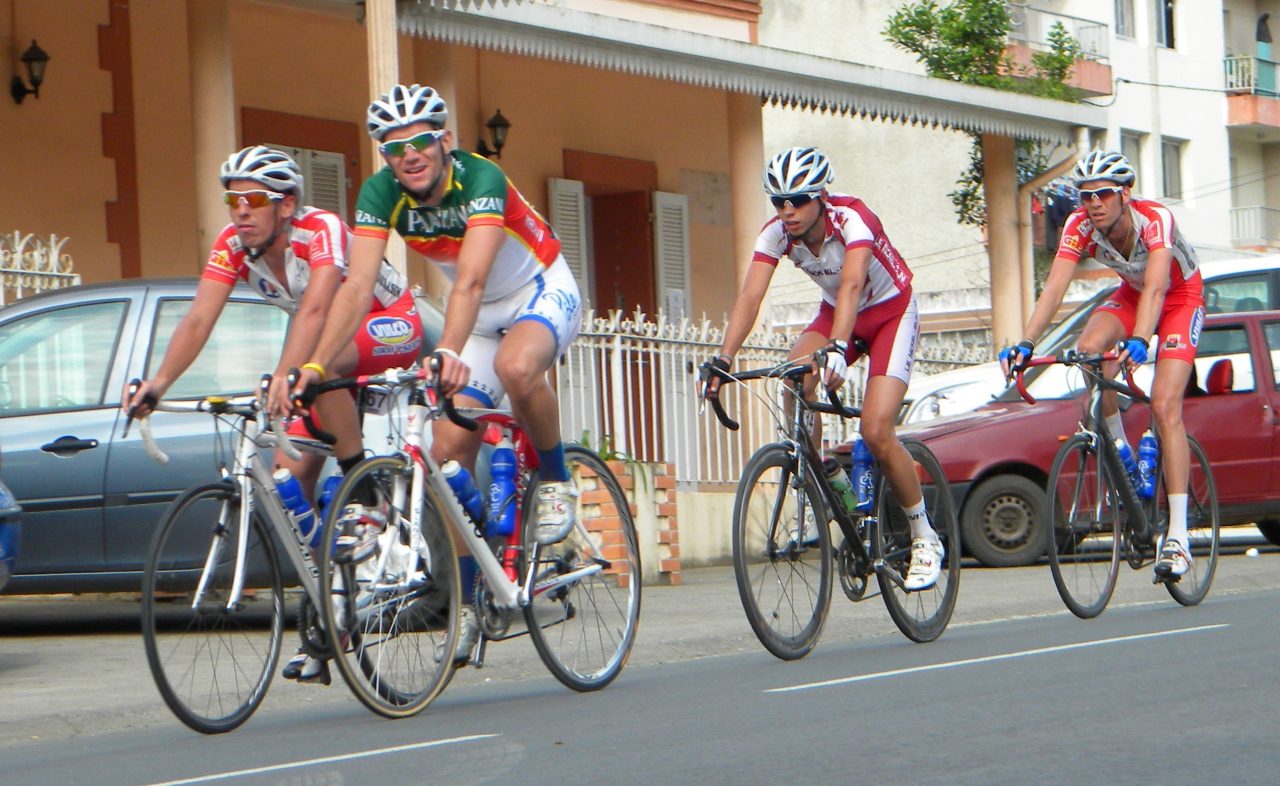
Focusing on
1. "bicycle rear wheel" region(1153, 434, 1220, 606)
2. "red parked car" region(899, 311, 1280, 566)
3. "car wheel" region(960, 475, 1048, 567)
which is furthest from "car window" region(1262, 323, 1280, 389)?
"bicycle rear wheel" region(1153, 434, 1220, 606)

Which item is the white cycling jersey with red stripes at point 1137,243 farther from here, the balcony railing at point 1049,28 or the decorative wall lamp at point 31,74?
the balcony railing at point 1049,28

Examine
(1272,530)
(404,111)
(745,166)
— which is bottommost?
(1272,530)

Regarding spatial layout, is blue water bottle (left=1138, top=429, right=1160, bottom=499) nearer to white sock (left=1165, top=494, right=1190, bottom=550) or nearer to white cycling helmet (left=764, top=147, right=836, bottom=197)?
white sock (left=1165, top=494, right=1190, bottom=550)

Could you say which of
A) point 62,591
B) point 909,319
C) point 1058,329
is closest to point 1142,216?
point 909,319

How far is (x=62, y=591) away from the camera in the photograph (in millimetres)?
9562

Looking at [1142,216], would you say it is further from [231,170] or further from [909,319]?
[231,170]

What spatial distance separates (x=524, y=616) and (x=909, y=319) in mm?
2383

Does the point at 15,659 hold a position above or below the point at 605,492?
below

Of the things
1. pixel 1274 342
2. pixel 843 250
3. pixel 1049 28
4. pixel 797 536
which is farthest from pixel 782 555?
pixel 1049 28

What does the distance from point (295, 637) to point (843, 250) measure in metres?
3.03

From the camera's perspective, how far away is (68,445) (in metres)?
9.48

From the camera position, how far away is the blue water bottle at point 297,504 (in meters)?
6.52

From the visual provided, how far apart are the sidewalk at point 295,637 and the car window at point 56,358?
116 cm

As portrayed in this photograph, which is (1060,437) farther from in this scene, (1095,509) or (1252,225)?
(1252,225)
